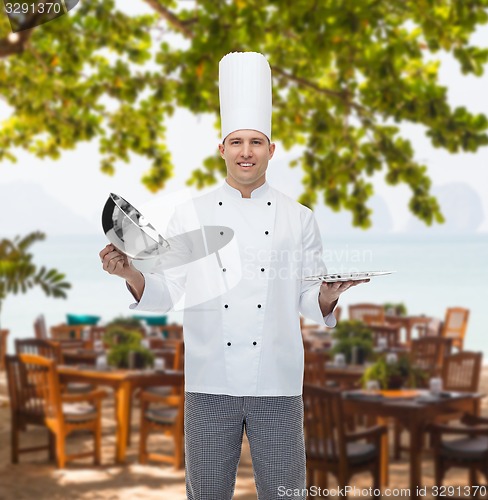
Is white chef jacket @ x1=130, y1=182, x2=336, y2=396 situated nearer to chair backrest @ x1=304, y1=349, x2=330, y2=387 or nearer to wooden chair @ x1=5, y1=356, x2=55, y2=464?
chair backrest @ x1=304, y1=349, x2=330, y2=387

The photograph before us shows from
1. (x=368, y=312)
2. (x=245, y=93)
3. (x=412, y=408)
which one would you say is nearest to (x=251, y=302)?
(x=245, y=93)

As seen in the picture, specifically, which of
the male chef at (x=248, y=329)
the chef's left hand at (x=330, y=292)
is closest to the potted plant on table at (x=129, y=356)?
the male chef at (x=248, y=329)

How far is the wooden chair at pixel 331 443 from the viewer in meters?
4.40

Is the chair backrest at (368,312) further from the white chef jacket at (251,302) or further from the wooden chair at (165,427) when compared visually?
the white chef jacket at (251,302)

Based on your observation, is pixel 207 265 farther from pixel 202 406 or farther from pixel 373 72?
pixel 373 72

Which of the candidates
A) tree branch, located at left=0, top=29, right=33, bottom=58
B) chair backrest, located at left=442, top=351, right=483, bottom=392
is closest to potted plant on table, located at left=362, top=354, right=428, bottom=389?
chair backrest, located at left=442, top=351, right=483, bottom=392

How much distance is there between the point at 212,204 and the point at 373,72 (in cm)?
353

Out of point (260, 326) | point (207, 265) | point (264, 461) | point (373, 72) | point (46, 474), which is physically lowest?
point (46, 474)

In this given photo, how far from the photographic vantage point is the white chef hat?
183cm

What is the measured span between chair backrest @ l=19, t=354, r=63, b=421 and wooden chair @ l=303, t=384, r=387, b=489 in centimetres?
207

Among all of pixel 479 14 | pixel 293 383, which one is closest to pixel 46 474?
pixel 479 14

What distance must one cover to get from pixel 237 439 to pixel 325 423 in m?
2.68

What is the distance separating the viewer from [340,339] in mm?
7051

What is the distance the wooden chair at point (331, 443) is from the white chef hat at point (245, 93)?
2732 mm
